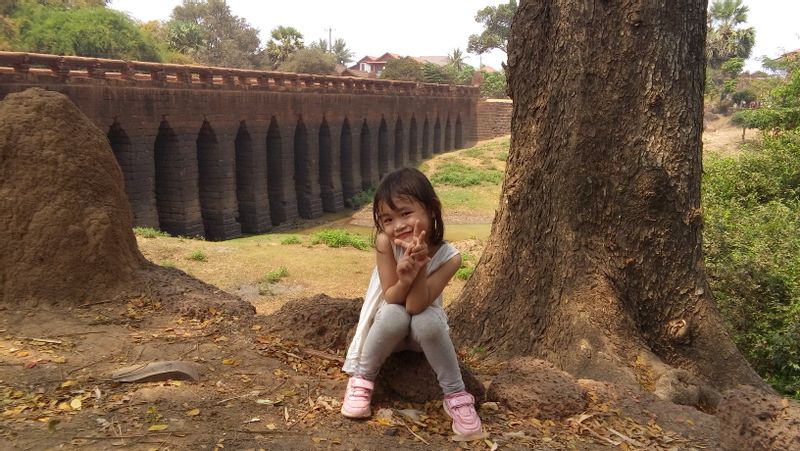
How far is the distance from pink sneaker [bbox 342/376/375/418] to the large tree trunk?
2383 millimetres

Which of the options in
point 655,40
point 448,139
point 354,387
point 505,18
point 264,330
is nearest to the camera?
point 354,387

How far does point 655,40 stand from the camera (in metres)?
5.54

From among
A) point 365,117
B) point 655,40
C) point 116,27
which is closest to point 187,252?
point 655,40

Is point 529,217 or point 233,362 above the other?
point 529,217

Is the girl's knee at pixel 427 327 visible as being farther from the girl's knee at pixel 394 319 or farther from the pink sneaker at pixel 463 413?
the pink sneaker at pixel 463 413

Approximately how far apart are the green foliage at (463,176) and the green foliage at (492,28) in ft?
142

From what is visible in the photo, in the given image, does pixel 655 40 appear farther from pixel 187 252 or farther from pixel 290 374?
pixel 187 252

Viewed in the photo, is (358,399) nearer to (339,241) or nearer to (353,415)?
(353,415)

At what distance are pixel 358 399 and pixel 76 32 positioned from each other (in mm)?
35374

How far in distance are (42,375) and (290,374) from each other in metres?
1.37

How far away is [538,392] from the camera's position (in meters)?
3.84

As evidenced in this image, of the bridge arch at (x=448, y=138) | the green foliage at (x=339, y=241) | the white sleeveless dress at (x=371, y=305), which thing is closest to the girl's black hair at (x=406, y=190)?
the white sleeveless dress at (x=371, y=305)

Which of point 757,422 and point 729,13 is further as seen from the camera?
point 729,13

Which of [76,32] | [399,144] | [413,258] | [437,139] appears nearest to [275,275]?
[413,258]
